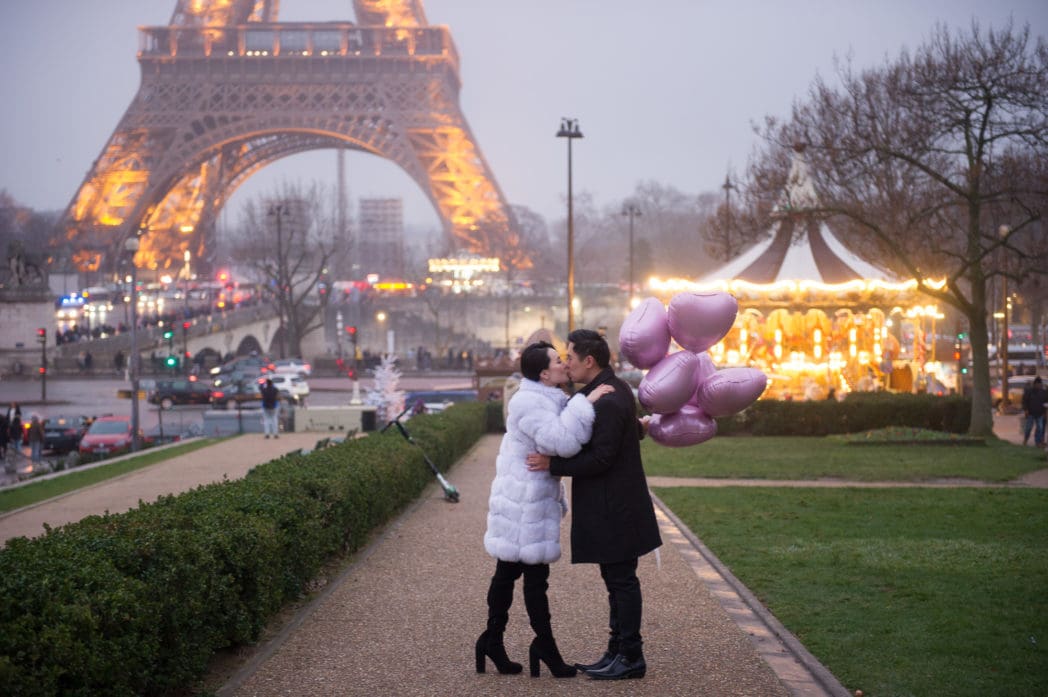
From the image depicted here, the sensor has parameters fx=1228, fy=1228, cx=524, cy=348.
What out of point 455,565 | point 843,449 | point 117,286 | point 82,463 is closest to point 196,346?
point 117,286

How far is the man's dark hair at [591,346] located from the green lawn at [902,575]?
219 centimetres

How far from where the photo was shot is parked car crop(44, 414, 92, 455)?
30.2 meters

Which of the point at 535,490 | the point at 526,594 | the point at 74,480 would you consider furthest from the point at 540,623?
the point at 74,480

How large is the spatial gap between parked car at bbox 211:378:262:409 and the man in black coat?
3681 centimetres

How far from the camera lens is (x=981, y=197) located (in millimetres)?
Answer: 23625

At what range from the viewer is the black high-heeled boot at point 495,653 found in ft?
22.1

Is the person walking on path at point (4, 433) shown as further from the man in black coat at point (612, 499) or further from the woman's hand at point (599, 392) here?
the woman's hand at point (599, 392)

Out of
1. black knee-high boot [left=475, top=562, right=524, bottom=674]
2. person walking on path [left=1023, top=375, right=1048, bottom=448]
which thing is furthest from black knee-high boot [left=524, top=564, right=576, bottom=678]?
person walking on path [left=1023, top=375, right=1048, bottom=448]

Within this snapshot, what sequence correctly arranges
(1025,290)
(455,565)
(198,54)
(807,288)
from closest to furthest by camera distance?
(455,565) → (807,288) → (1025,290) → (198,54)

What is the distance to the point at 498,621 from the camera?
6.73 meters

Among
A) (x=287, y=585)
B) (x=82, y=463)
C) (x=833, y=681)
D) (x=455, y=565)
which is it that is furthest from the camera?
(x=82, y=463)

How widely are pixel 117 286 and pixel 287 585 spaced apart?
7208 cm

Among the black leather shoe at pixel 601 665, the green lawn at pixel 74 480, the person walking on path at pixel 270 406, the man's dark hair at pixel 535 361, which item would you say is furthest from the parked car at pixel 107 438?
the man's dark hair at pixel 535 361

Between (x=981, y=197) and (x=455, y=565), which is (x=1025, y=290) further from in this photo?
(x=455, y=565)
